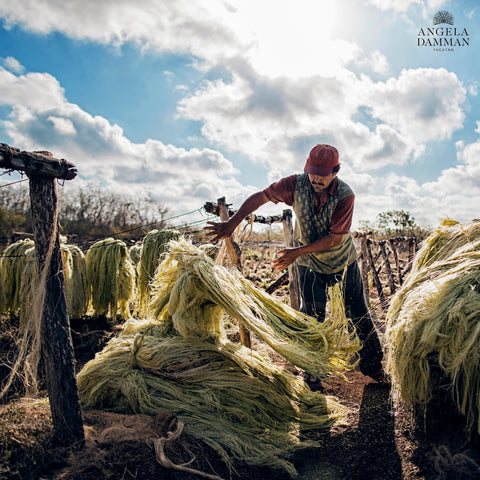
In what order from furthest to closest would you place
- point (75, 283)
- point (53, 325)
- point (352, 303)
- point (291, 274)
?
1. point (75, 283)
2. point (291, 274)
3. point (352, 303)
4. point (53, 325)

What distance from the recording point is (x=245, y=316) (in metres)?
3.09

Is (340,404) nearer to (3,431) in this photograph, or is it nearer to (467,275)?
(467,275)

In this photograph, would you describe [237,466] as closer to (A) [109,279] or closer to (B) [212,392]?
(B) [212,392]

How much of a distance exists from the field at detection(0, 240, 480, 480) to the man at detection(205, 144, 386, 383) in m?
0.85

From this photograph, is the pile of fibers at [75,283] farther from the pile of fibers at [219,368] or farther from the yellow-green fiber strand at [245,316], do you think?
the yellow-green fiber strand at [245,316]

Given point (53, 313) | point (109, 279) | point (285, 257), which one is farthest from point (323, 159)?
point (109, 279)

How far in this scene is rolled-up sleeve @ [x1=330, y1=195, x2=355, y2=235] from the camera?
345cm

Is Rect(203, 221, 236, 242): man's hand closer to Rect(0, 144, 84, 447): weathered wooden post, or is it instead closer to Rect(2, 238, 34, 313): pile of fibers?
Rect(0, 144, 84, 447): weathered wooden post

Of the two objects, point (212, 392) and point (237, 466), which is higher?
point (212, 392)

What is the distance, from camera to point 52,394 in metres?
2.54

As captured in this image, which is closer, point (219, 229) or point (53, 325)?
point (53, 325)

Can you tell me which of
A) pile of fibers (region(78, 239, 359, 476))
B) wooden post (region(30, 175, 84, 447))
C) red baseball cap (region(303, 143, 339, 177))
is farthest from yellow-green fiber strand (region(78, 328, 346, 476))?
red baseball cap (region(303, 143, 339, 177))

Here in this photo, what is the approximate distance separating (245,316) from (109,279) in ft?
17.9

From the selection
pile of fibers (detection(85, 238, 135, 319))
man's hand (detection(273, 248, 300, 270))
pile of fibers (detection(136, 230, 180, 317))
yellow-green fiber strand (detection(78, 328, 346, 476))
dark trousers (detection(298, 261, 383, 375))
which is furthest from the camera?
pile of fibers (detection(85, 238, 135, 319))
